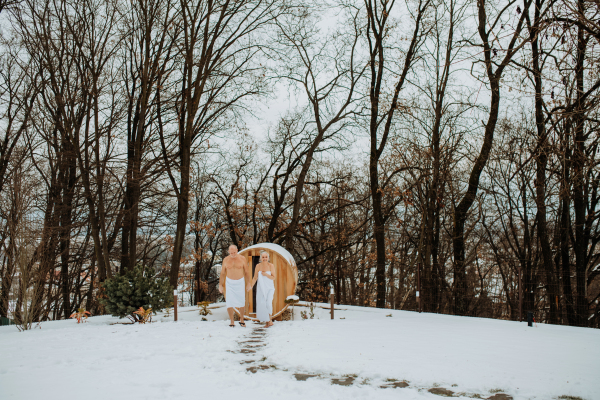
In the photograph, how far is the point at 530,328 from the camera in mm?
9562

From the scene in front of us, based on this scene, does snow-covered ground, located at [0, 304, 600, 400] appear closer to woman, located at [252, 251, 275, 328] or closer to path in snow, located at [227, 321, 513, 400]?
path in snow, located at [227, 321, 513, 400]

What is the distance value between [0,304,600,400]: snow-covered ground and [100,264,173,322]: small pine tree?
1301 millimetres

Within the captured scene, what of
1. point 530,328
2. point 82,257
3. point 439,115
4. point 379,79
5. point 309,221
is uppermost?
point 379,79

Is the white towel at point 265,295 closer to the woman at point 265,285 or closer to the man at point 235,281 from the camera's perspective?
the woman at point 265,285

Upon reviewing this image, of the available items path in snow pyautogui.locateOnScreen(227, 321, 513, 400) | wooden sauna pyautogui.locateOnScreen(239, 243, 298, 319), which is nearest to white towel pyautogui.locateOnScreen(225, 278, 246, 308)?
wooden sauna pyautogui.locateOnScreen(239, 243, 298, 319)

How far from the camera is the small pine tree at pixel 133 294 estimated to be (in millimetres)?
10562

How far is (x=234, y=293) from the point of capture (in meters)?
10.5

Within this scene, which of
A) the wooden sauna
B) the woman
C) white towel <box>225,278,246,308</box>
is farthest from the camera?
the wooden sauna

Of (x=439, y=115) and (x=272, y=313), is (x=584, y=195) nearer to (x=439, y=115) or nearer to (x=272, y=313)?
(x=439, y=115)

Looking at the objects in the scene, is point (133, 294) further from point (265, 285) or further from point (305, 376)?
point (305, 376)

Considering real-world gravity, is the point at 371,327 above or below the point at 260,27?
below

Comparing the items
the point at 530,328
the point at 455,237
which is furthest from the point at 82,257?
the point at 530,328

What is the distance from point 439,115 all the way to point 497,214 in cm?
893

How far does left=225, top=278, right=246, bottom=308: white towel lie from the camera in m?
10.5
